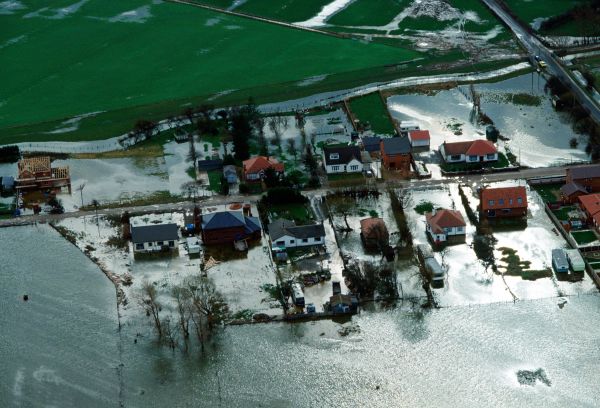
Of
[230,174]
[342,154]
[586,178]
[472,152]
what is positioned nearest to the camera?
[586,178]

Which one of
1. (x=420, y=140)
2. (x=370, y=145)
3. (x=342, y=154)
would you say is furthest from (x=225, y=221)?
(x=420, y=140)

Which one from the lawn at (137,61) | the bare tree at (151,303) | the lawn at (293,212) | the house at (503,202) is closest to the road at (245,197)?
the lawn at (293,212)

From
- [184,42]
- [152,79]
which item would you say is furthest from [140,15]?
[152,79]

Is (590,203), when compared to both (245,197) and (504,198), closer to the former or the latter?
(504,198)

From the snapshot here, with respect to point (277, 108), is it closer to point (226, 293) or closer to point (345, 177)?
point (345, 177)

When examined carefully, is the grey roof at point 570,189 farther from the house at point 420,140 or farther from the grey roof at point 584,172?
the house at point 420,140

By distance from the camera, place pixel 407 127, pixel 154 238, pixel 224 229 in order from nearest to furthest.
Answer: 1. pixel 154 238
2. pixel 224 229
3. pixel 407 127
